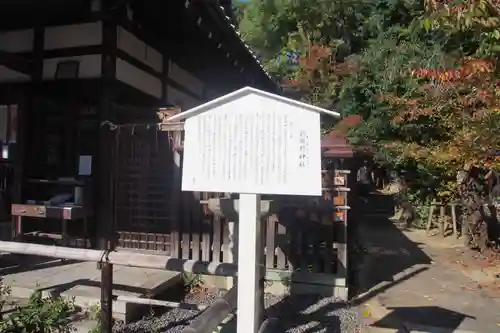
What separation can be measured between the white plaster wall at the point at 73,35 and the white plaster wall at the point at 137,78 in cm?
45

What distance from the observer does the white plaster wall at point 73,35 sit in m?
5.79

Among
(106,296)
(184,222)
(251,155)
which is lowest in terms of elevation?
(106,296)

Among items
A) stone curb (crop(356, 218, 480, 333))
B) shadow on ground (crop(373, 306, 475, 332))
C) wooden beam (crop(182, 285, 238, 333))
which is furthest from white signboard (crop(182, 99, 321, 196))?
shadow on ground (crop(373, 306, 475, 332))

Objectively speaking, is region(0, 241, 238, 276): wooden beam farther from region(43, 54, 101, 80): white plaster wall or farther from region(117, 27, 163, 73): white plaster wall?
region(117, 27, 163, 73): white plaster wall

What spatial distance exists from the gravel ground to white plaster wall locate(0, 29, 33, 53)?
4472 millimetres

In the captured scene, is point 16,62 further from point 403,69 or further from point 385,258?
point 385,258

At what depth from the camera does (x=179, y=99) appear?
805 centimetres

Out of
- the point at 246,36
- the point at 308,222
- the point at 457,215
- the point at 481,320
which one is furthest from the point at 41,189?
the point at 246,36

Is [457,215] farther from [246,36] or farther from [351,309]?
[246,36]

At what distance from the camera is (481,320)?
15.5ft

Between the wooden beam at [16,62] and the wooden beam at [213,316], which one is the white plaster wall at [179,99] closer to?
the wooden beam at [16,62]

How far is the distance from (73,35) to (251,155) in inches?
180

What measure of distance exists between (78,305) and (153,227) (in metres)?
1.89

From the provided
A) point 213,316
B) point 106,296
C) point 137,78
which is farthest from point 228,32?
point 213,316
